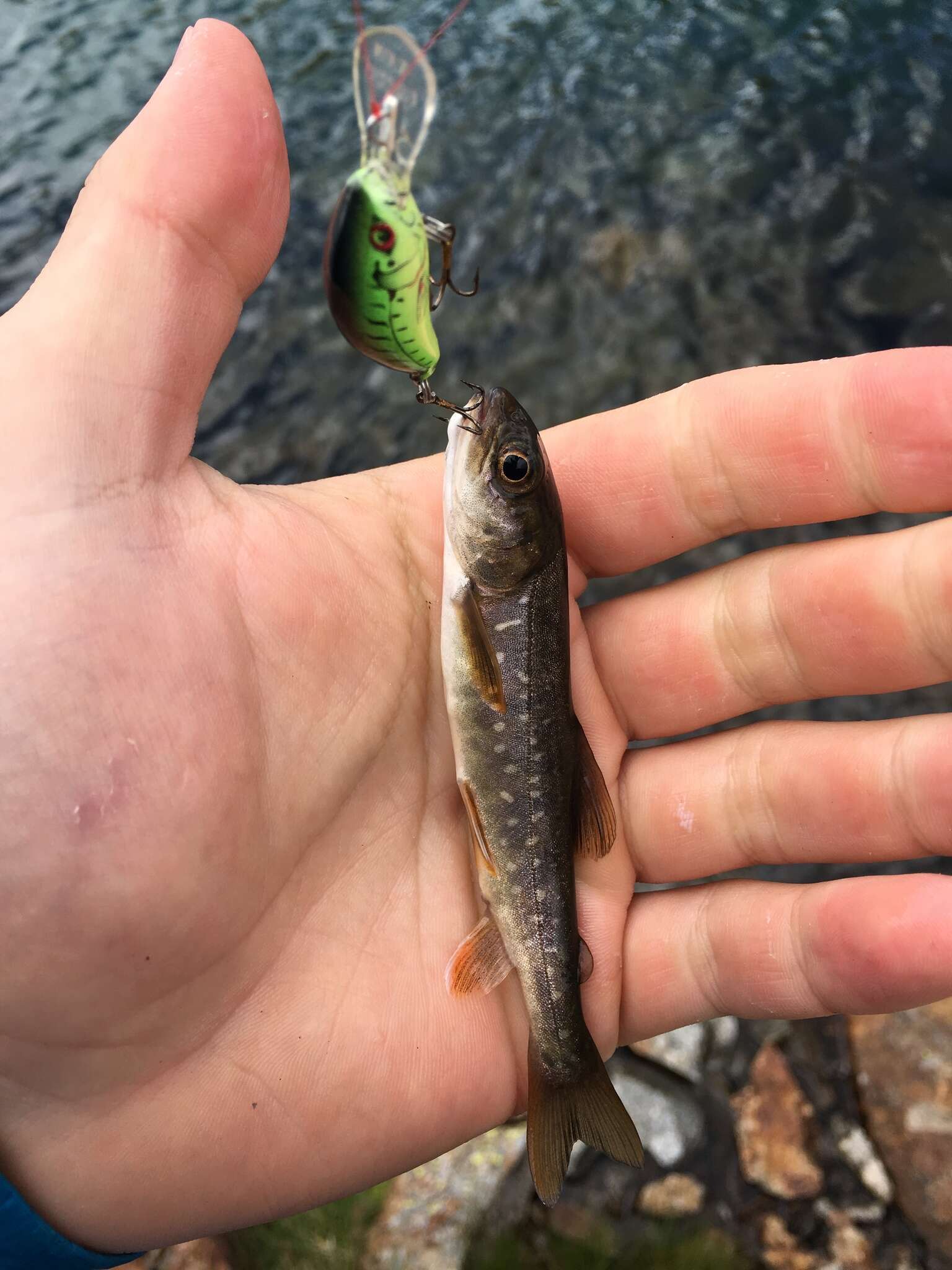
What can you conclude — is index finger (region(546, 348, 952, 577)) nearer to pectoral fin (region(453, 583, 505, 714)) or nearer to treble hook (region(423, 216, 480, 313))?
pectoral fin (region(453, 583, 505, 714))

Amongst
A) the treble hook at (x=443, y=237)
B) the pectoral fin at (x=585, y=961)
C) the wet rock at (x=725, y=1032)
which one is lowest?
the wet rock at (x=725, y=1032)

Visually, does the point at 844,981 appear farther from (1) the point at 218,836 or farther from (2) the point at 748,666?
(1) the point at 218,836

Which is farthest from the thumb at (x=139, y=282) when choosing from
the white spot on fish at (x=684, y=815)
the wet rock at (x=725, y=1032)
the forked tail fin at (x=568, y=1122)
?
the wet rock at (x=725, y=1032)

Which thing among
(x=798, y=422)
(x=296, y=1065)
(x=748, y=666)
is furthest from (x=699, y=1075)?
(x=798, y=422)

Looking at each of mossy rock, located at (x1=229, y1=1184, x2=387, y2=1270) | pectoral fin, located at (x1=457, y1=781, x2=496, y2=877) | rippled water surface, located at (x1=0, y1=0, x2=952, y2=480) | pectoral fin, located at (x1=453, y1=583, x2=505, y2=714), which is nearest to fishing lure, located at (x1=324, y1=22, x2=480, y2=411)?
pectoral fin, located at (x1=453, y1=583, x2=505, y2=714)

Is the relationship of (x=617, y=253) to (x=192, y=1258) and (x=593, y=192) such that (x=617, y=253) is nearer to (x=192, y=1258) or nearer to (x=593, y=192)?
(x=593, y=192)

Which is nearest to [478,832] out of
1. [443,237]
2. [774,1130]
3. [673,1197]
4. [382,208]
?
[443,237]

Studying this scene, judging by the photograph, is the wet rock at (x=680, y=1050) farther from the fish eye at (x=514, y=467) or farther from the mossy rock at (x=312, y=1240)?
the fish eye at (x=514, y=467)
